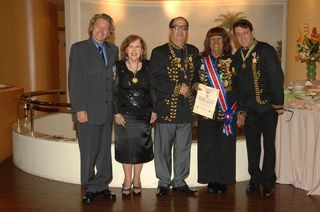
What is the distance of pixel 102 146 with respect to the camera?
3.82 metres

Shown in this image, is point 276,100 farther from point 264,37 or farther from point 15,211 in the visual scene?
point 264,37

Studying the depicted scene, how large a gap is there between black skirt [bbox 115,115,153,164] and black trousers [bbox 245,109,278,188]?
96cm

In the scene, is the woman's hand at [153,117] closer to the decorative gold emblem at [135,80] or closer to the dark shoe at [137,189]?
the decorative gold emblem at [135,80]

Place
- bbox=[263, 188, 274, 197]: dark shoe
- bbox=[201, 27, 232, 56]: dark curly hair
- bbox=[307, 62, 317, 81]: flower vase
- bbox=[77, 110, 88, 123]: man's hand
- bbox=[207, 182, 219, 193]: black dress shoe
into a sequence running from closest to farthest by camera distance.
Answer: bbox=[77, 110, 88, 123]: man's hand, bbox=[201, 27, 232, 56]: dark curly hair, bbox=[263, 188, 274, 197]: dark shoe, bbox=[207, 182, 219, 193]: black dress shoe, bbox=[307, 62, 317, 81]: flower vase

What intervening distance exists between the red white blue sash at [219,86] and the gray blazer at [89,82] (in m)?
0.87

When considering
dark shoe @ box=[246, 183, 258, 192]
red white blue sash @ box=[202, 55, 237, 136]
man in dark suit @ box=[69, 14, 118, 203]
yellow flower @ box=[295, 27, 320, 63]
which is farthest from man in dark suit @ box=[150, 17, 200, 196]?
yellow flower @ box=[295, 27, 320, 63]

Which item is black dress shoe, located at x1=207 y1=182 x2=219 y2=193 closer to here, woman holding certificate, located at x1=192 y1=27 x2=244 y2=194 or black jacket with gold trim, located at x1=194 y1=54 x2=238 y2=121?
woman holding certificate, located at x1=192 y1=27 x2=244 y2=194

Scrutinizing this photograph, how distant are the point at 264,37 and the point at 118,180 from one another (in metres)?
5.91

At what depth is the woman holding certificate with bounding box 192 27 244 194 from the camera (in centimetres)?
379

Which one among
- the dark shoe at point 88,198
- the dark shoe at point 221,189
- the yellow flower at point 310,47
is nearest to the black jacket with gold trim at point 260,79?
the yellow flower at point 310,47

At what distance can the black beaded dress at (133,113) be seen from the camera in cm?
374

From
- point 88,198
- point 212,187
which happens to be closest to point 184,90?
point 212,187

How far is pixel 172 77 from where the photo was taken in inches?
148

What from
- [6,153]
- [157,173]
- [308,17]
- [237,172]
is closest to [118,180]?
[157,173]
